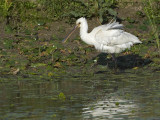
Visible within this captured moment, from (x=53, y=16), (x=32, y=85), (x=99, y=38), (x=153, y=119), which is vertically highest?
(x=53, y=16)

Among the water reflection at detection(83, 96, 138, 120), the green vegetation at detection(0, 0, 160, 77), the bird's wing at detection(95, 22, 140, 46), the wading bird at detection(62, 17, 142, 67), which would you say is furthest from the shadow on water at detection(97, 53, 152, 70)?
the water reflection at detection(83, 96, 138, 120)

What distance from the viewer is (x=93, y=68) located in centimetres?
1157

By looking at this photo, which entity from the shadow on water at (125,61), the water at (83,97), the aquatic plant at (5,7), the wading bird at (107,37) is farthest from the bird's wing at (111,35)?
the aquatic plant at (5,7)

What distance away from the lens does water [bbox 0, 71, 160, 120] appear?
6600 millimetres

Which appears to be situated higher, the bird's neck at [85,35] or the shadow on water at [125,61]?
the bird's neck at [85,35]

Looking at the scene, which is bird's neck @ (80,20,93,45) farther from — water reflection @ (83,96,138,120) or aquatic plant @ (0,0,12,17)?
water reflection @ (83,96,138,120)

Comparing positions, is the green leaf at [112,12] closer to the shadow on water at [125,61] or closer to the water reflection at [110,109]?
the shadow on water at [125,61]

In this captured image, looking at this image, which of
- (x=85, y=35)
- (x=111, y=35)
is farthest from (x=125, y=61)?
(x=85, y=35)

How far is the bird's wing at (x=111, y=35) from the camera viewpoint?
11.4 metres

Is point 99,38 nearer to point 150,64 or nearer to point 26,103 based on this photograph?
point 150,64

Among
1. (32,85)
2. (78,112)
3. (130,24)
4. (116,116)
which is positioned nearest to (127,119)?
(116,116)

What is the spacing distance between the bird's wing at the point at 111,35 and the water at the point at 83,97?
1.04 m

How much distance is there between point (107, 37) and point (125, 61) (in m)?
1.17

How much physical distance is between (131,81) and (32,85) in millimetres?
1941
